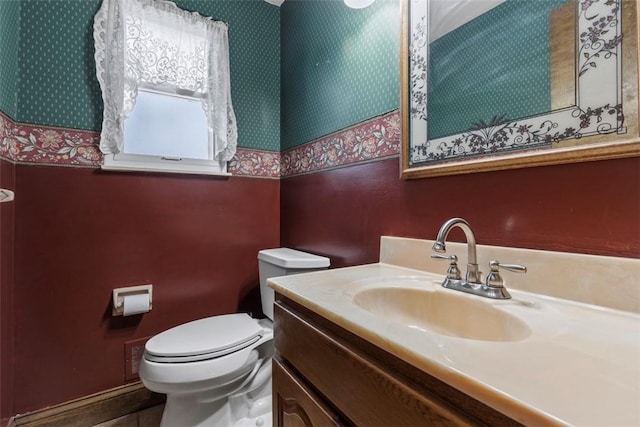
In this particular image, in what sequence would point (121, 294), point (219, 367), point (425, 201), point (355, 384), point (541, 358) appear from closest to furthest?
point (541, 358)
point (355, 384)
point (425, 201)
point (219, 367)
point (121, 294)

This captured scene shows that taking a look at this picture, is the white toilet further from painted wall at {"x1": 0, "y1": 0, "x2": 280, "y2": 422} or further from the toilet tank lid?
painted wall at {"x1": 0, "y1": 0, "x2": 280, "y2": 422}

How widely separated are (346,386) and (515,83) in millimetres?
816

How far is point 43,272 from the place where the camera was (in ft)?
3.87

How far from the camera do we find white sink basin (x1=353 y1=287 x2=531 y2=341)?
0.59m

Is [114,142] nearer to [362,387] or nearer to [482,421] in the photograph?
[362,387]

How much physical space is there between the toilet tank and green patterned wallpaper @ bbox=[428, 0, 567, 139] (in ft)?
2.31

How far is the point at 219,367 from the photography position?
1026 millimetres

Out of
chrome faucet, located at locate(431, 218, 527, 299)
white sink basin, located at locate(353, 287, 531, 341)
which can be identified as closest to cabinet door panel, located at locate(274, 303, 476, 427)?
white sink basin, located at locate(353, 287, 531, 341)

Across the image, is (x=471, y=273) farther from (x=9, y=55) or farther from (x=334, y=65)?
(x=9, y=55)

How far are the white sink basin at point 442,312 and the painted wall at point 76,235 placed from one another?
1103 mm

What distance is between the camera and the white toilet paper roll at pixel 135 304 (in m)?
1.28

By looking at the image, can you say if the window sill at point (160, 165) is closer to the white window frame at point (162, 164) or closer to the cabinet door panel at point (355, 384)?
the white window frame at point (162, 164)

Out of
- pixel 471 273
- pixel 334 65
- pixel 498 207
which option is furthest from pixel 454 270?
pixel 334 65

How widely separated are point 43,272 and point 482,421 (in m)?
1.61
